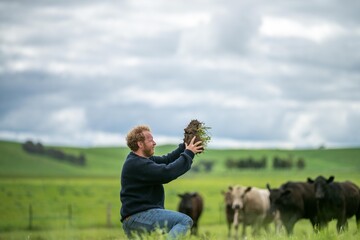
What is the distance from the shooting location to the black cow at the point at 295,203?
22500mm

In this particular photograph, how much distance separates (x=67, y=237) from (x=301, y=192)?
15779 millimetres

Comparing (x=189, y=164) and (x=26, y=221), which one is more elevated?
(x=189, y=164)

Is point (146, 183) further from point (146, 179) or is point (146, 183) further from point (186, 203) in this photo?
point (186, 203)

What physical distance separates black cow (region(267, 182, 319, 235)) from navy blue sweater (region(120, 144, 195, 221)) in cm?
1418

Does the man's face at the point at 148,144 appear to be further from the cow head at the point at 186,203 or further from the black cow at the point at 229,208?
the cow head at the point at 186,203

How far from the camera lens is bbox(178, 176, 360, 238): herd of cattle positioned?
19859 mm

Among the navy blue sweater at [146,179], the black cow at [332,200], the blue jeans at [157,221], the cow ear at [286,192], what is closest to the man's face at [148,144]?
the navy blue sweater at [146,179]

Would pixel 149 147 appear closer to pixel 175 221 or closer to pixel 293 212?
pixel 175 221

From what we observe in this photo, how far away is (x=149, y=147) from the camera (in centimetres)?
895

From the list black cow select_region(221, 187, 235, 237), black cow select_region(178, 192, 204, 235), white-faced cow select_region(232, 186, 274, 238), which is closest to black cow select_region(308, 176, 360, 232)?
white-faced cow select_region(232, 186, 274, 238)

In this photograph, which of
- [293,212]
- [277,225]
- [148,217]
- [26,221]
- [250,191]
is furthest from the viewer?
[26,221]

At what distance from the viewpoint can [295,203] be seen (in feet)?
73.8

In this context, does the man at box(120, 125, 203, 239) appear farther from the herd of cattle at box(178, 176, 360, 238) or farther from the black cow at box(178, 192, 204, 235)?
the black cow at box(178, 192, 204, 235)

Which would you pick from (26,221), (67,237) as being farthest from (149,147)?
(26,221)
